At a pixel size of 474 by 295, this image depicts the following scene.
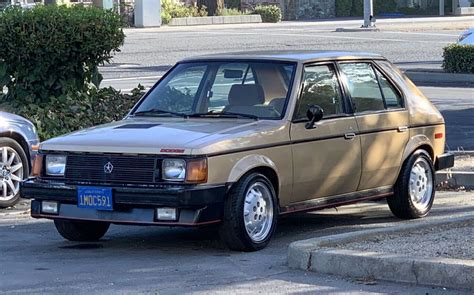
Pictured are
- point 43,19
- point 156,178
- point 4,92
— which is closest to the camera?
point 156,178

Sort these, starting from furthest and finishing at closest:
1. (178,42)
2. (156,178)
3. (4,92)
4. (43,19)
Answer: (178,42), (4,92), (43,19), (156,178)

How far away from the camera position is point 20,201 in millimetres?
12422

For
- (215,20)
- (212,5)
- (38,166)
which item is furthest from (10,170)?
(212,5)

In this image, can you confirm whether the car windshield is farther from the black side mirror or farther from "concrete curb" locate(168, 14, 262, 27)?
"concrete curb" locate(168, 14, 262, 27)

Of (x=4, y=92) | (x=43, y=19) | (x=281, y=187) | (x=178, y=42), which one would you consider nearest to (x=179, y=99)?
(x=281, y=187)

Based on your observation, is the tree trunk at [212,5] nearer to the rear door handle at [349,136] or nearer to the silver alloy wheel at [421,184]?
the silver alloy wheel at [421,184]

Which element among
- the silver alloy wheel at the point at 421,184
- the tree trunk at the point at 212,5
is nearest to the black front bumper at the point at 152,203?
the silver alloy wheel at the point at 421,184

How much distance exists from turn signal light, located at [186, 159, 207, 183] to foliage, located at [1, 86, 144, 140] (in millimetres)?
5519

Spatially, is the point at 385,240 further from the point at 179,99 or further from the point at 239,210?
the point at 179,99

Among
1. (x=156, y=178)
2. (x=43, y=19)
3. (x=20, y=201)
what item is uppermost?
(x=43, y=19)

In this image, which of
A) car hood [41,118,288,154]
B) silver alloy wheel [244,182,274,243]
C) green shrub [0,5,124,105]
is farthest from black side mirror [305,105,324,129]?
green shrub [0,5,124,105]

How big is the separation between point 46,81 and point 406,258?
814cm

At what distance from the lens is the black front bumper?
882 centimetres

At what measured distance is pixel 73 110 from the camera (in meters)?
14.7
